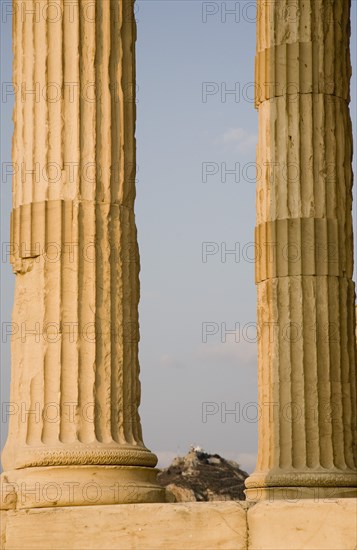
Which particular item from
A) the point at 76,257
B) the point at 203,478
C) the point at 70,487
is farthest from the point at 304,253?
the point at 203,478

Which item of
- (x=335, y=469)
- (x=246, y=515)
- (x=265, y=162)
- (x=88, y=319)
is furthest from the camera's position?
(x=265, y=162)

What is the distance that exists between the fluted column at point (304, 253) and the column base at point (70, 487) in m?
11.6

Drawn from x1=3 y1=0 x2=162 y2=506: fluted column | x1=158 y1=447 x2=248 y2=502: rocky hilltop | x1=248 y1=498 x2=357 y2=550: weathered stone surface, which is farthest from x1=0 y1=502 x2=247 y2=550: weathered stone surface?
x1=158 y1=447 x2=248 y2=502: rocky hilltop

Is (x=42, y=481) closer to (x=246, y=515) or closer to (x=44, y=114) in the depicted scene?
(x=246, y=515)

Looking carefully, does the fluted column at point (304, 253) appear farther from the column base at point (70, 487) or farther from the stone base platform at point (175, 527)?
the stone base platform at point (175, 527)

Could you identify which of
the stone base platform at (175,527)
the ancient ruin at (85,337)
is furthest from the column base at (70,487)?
the stone base platform at (175,527)

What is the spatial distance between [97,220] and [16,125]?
124 inches

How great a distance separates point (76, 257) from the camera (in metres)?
29.5

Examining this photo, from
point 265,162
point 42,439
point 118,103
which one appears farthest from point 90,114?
point 265,162

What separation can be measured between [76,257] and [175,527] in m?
6.46

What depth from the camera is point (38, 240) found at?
29.8 m

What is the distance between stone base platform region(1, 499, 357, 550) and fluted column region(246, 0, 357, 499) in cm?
1238

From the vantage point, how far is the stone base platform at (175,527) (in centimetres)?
2670

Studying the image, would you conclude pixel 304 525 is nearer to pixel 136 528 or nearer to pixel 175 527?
pixel 175 527
